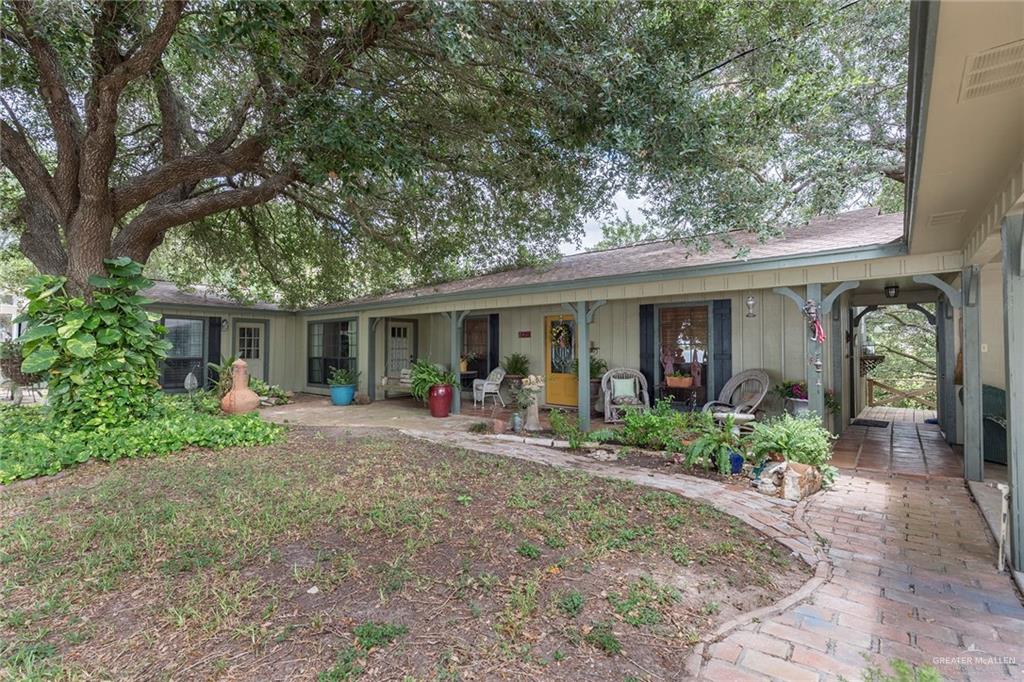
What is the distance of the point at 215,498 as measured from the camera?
12.6 ft

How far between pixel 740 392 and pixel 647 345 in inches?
65.0

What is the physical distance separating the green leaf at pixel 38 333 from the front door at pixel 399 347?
22.2 ft

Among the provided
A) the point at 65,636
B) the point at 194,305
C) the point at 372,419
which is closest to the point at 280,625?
the point at 65,636

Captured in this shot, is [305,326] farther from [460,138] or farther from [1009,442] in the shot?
[1009,442]

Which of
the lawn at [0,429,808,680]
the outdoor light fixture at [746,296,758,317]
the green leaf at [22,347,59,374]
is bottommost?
the lawn at [0,429,808,680]

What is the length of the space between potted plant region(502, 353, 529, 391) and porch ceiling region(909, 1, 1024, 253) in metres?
6.64

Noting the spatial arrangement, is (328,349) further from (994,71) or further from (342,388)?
(994,71)

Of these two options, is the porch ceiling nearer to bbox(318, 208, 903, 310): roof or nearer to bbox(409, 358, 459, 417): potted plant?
bbox(318, 208, 903, 310): roof

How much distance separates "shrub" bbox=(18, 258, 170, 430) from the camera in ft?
16.6

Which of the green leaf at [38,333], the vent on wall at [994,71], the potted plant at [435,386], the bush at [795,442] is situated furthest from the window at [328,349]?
the vent on wall at [994,71]

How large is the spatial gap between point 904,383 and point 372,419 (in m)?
16.7

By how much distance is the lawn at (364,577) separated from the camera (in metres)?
2.02

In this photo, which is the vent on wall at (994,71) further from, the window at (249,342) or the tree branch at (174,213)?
the window at (249,342)

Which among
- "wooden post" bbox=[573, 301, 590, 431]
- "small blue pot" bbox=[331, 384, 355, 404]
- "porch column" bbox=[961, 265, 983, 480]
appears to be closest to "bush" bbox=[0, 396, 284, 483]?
"small blue pot" bbox=[331, 384, 355, 404]
